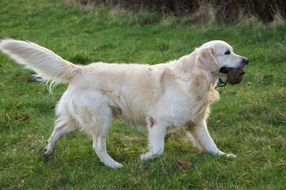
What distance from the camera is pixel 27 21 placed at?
48.9ft

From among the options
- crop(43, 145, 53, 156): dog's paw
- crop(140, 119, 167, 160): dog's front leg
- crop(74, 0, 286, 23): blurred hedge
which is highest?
crop(140, 119, 167, 160): dog's front leg

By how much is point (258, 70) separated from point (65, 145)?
4.16 m

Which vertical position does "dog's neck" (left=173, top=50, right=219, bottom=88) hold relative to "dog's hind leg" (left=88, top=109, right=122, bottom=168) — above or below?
A: above

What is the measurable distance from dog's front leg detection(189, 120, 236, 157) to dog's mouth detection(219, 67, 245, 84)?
58 centimetres

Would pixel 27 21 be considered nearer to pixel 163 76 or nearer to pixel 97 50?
pixel 97 50

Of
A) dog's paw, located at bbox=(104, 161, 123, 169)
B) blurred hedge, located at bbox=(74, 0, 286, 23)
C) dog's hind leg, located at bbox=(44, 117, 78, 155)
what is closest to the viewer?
dog's paw, located at bbox=(104, 161, 123, 169)

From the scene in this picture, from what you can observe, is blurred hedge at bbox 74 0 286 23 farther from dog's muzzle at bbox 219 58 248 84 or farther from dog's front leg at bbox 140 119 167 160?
dog's front leg at bbox 140 119 167 160

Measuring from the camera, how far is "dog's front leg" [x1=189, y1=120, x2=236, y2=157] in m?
6.23

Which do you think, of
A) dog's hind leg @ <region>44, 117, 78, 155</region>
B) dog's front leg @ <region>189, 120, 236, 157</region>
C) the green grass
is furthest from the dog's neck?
dog's hind leg @ <region>44, 117, 78, 155</region>

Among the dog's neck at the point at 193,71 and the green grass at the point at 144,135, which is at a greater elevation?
the dog's neck at the point at 193,71

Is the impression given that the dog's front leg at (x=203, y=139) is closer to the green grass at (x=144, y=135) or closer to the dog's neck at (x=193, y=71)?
the green grass at (x=144, y=135)

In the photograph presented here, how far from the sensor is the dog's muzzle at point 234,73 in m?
6.12

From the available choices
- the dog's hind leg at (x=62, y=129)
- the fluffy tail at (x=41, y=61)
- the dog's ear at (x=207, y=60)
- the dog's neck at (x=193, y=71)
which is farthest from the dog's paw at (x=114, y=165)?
the dog's ear at (x=207, y=60)

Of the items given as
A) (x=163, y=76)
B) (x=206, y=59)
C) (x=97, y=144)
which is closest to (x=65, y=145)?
(x=97, y=144)
